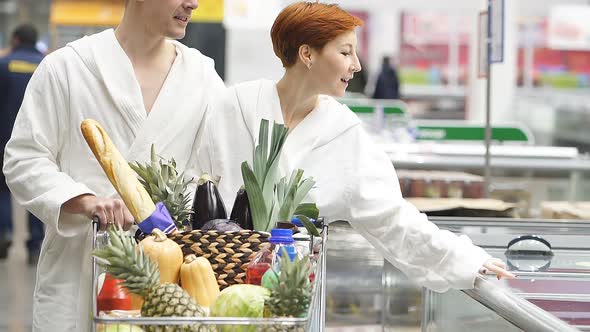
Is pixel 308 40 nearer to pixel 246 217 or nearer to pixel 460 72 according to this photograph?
pixel 246 217

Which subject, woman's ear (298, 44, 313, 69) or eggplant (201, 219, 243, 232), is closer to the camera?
eggplant (201, 219, 243, 232)

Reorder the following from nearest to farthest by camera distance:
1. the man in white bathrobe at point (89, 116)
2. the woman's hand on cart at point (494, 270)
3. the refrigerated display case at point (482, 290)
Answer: the refrigerated display case at point (482, 290), the woman's hand on cart at point (494, 270), the man in white bathrobe at point (89, 116)

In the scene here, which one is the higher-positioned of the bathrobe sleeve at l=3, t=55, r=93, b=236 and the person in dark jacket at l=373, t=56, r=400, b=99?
the person in dark jacket at l=373, t=56, r=400, b=99

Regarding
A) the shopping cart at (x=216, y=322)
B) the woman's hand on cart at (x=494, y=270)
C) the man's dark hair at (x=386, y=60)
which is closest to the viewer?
the shopping cart at (x=216, y=322)

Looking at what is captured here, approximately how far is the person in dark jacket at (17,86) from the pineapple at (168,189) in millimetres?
8075

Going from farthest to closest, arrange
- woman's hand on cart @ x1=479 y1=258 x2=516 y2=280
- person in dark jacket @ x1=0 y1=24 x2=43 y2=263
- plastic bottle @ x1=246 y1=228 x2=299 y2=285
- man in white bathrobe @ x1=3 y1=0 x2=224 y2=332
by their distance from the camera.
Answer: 1. person in dark jacket @ x1=0 y1=24 x2=43 y2=263
2. man in white bathrobe @ x1=3 y1=0 x2=224 y2=332
3. woman's hand on cart @ x1=479 y1=258 x2=516 y2=280
4. plastic bottle @ x1=246 y1=228 x2=299 y2=285

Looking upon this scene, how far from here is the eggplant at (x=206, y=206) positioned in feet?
9.16

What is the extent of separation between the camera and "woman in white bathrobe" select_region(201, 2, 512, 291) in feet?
10.4

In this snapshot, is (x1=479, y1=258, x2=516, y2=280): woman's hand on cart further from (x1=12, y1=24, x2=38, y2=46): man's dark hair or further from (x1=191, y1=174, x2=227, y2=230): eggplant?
(x1=12, y1=24, x2=38, y2=46): man's dark hair

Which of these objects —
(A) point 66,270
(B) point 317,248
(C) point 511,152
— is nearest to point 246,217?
(B) point 317,248

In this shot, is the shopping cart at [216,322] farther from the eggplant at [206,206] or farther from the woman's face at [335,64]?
the woman's face at [335,64]

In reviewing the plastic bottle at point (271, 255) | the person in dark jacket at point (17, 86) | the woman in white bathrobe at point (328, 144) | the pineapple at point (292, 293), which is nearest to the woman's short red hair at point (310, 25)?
the woman in white bathrobe at point (328, 144)

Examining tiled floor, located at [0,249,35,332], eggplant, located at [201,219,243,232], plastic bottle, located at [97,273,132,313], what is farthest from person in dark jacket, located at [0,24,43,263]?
plastic bottle, located at [97,273,132,313]

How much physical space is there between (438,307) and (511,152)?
4564 mm
